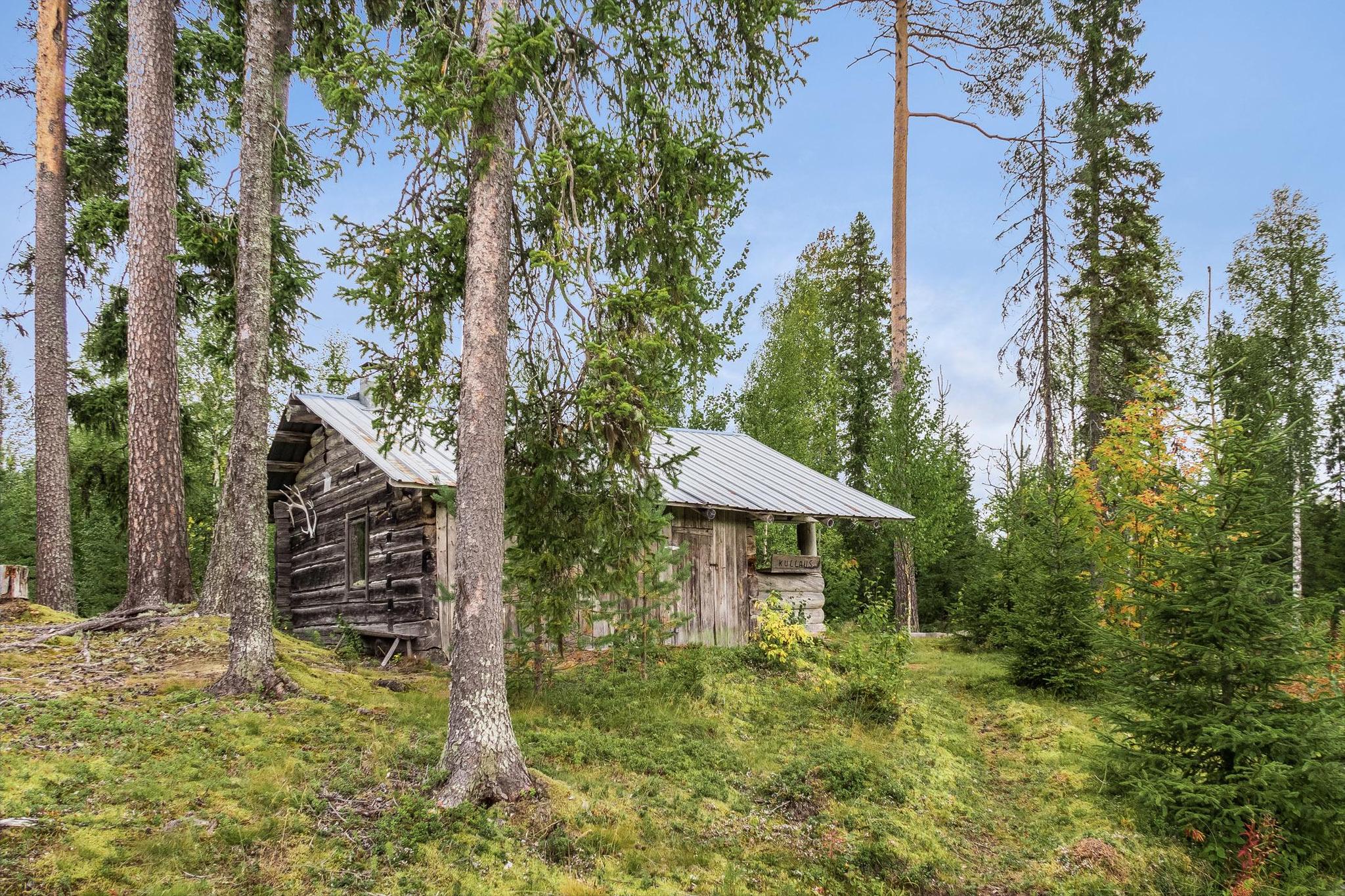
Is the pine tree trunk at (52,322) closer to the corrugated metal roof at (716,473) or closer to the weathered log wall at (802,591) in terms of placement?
the corrugated metal roof at (716,473)

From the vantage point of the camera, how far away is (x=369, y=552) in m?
15.5

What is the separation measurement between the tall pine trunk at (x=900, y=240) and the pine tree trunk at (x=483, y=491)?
15.2 m

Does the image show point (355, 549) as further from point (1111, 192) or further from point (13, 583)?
point (1111, 192)

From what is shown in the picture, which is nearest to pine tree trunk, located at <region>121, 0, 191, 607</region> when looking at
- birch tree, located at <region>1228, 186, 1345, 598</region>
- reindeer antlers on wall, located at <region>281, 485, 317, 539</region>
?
reindeer antlers on wall, located at <region>281, 485, 317, 539</region>

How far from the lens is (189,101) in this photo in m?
14.3

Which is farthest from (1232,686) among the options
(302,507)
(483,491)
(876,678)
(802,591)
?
(302,507)

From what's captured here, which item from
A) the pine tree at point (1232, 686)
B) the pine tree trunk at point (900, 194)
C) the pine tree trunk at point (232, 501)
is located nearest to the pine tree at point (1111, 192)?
the pine tree trunk at point (900, 194)

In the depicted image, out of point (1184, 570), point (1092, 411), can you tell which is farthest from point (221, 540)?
point (1092, 411)

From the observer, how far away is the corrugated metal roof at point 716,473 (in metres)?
13.8

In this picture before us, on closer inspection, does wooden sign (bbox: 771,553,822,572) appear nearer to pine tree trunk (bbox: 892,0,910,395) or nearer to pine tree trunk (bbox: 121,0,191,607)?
pine tree trunk (bbox: 892,0,910,395)

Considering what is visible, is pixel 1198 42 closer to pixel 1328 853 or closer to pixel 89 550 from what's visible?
pixel 1328 853

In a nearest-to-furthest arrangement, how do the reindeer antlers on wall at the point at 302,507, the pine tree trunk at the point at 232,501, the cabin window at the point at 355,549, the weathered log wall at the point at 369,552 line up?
the pine tree trunk at the point at 232,501 < the weathered log wall at the point at 369,552 < the cabin window at the point at 355,549 < the reindeer antlers on wall at the point at 302,507

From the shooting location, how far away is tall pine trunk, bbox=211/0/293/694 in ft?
28.4

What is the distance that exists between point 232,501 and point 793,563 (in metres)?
11.4
